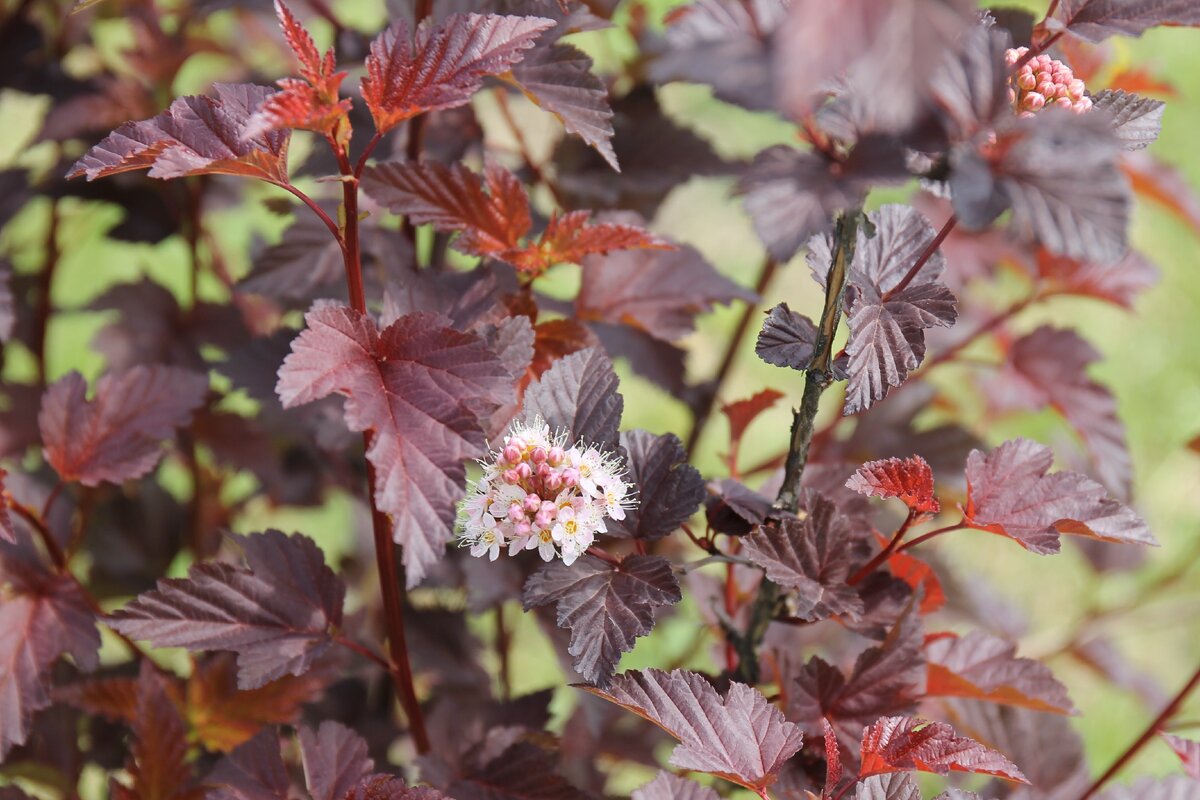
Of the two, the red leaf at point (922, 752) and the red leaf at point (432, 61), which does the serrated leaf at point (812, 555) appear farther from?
the red leaf at point (432, 61)

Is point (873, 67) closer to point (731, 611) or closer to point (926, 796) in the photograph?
point (731, 611)

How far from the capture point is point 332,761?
2.79 ft

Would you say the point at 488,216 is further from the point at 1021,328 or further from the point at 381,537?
the point at 1021,328

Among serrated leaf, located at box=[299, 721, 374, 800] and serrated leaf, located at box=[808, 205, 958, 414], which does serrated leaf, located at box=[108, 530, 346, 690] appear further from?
serrated leaf, located at box=[808, 205, 958, 414]

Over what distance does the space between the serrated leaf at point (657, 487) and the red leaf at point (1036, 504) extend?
20cm

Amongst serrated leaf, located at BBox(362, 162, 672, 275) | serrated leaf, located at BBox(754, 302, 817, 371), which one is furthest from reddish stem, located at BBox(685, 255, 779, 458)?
serrated leaf, located at BBox(754, 302, 817, 371)

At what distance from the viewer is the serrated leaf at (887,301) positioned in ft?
2.32

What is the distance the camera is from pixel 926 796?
1.89 metres

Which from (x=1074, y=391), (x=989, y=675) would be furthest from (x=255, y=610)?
(x=1074, y=391)

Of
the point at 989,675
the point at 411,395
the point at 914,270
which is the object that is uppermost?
the point at 914,270

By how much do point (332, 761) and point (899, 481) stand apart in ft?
1.55

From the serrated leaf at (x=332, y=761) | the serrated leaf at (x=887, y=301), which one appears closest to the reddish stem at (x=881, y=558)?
the serrated leaf at (x=887, y=301)

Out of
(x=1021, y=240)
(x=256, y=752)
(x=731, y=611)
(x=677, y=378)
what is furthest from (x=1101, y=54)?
(x=256, y=752)

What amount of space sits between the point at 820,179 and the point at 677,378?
24.5 inches
